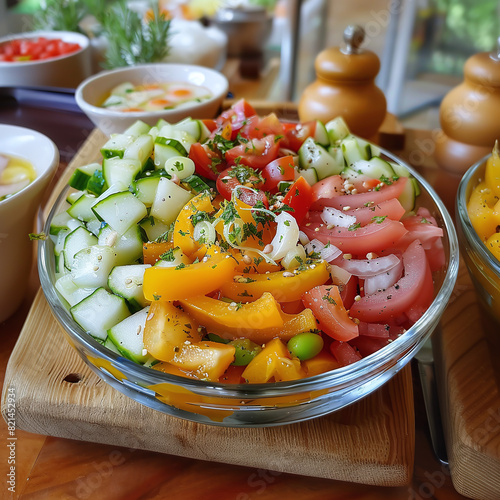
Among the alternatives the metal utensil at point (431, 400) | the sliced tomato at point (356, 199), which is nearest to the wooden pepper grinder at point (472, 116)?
the sliced tomato at point (356, 199)

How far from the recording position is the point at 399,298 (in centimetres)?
98

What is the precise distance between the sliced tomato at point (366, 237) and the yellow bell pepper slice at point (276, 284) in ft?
0.38

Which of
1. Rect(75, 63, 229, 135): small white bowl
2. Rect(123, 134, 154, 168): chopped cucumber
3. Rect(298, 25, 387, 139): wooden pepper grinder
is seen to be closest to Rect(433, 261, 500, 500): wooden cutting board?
Rect(298, 25, 387, 139): wooden pepper grinder

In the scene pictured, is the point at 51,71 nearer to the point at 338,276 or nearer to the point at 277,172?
the point at 277,172

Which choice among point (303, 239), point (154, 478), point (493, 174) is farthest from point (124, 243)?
point (493, 174)

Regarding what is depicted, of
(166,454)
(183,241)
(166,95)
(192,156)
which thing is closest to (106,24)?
(166,95)

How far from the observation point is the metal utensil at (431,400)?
1066 millimetres

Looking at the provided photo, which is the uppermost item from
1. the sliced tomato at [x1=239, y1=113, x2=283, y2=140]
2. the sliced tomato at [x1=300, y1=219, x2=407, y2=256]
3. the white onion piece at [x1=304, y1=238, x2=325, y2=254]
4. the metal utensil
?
the sliced tomato at [x1=239, y1=113, x2=283, y2=140]

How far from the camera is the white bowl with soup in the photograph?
1193 mm

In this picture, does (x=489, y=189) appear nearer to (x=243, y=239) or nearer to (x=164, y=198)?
(x=243, y=239)

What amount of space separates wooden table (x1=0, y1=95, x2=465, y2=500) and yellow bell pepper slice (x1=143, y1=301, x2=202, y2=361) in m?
0.30

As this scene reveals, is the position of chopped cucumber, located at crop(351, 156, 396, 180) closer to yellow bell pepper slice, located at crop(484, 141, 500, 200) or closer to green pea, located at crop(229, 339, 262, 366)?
yellow bell pepper slice, located at crop(484, 141, 500, 200)

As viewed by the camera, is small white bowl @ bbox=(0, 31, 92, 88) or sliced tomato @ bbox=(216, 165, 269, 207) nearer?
sliced tomato @ bbox=(216, 165, 269, 207)

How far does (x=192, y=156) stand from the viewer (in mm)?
1251
